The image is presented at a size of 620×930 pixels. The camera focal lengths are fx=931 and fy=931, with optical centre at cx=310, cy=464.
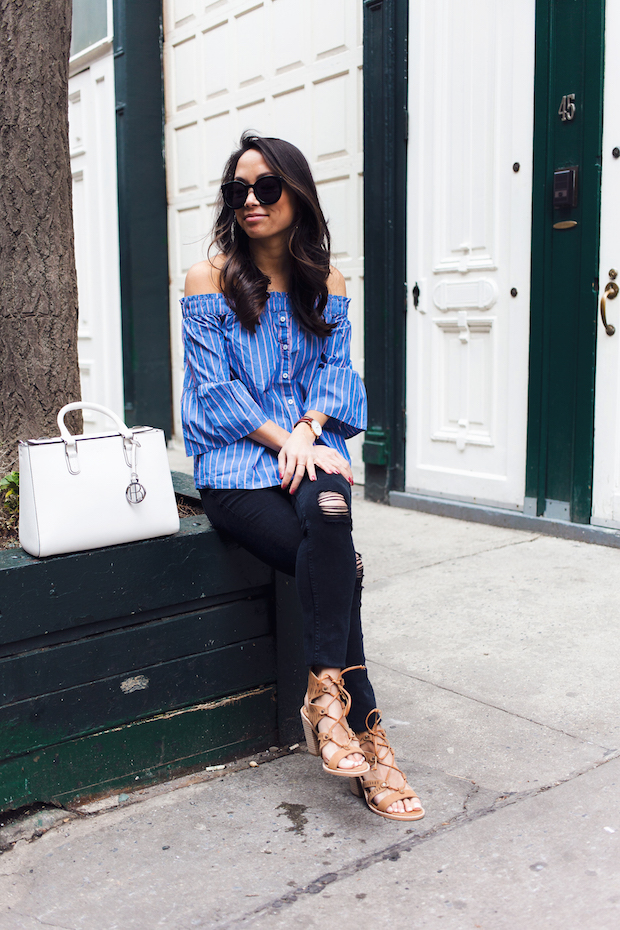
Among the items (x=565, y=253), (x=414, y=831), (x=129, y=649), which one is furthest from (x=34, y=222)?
(x=565, y=253)

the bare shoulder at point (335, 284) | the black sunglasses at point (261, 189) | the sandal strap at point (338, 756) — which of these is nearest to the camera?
the sandal strap at point (338, 756)

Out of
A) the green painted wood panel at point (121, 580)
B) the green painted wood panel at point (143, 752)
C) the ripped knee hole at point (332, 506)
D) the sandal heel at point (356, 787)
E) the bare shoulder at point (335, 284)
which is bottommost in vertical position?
the sandal heel at point (356, 787)

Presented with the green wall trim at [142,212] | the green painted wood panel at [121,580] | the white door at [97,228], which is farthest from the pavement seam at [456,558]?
the white door at [97,228]

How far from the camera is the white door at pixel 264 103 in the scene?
5340mm

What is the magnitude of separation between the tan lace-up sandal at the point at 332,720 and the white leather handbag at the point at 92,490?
510 millimetres

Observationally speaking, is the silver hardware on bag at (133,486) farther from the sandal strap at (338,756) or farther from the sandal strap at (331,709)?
the sandal strap at (338,756)

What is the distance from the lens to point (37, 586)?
6.66 ft

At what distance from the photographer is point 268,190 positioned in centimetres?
236

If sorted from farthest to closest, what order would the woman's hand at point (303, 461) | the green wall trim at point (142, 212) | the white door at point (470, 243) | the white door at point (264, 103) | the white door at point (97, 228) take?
1. the white door at point (97, 228)
2. the green wall trim at point (142, 212)
3. the white door at point (264, 103)
4. the white door at point (470, 243)
5. the woman's hand at point (303, 461)

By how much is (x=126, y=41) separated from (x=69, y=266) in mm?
4772

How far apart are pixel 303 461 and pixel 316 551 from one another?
0.25m

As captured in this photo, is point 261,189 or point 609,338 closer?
point 261,189

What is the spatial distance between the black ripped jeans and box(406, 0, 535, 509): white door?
255 cm

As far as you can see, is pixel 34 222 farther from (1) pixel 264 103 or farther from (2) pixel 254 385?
(1) pixel 264 103
